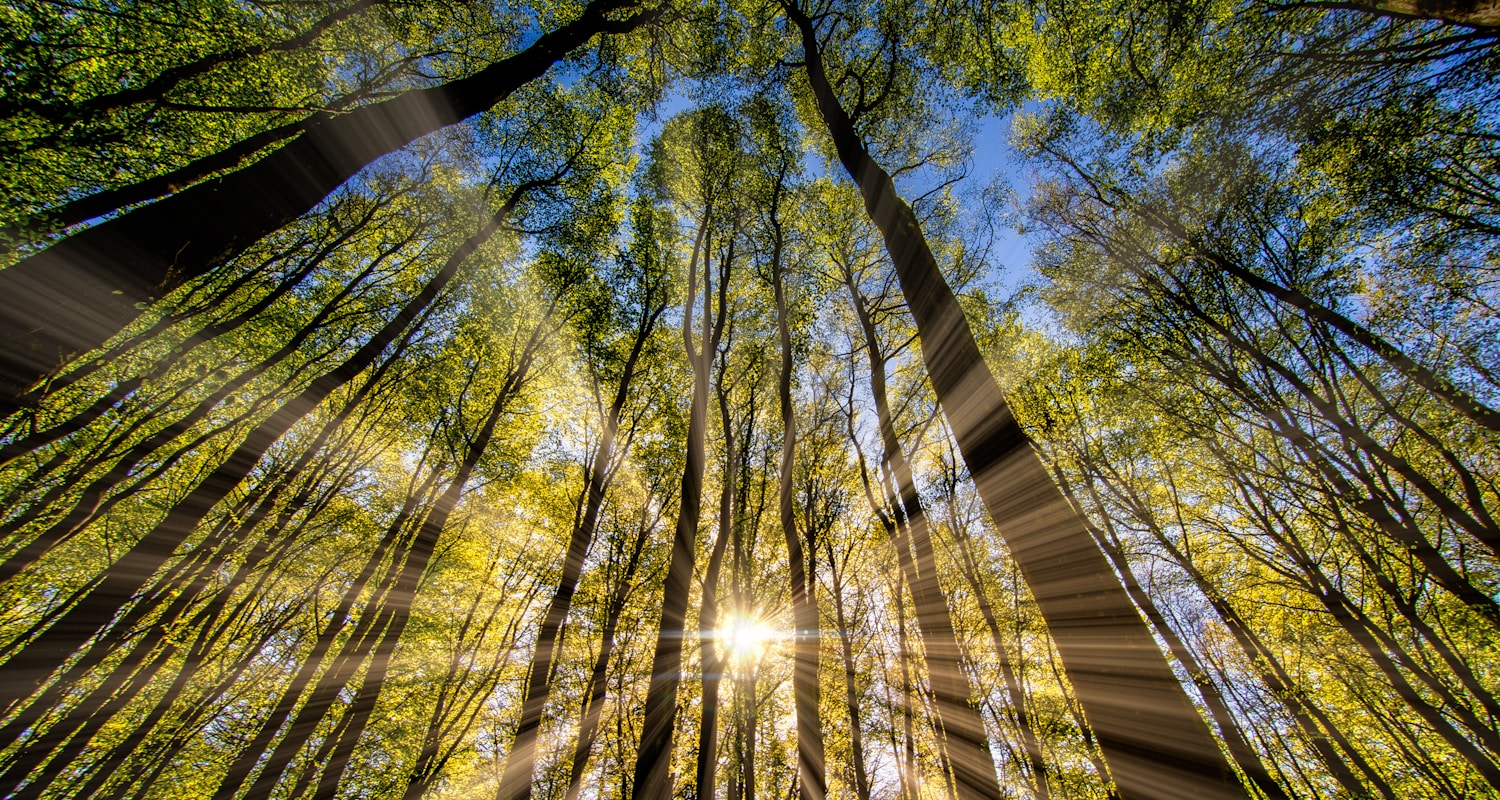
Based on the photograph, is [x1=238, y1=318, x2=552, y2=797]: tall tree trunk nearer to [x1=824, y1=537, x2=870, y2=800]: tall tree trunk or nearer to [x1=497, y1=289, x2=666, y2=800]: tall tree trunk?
[x1=497, y1=289, x2=666, y2=800]: tall tree trunk

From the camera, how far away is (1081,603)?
1.44 meters

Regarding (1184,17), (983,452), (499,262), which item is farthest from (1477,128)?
(499,262)

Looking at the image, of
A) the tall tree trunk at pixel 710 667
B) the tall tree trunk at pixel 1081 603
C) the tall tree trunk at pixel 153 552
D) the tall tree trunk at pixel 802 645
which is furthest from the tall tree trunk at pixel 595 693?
the tall tree trunk at pixel 1081 603

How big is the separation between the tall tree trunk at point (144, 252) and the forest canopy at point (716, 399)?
5 cm

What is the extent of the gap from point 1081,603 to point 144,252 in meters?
4.79

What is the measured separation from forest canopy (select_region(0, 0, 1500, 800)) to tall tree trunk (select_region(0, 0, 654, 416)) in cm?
5

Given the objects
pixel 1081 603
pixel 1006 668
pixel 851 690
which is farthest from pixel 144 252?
pixel 1006 668

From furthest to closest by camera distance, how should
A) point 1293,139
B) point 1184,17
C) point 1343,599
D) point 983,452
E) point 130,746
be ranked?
point 130,746, point 1343,599, point 1293,139, point 1184,17, point 983,452

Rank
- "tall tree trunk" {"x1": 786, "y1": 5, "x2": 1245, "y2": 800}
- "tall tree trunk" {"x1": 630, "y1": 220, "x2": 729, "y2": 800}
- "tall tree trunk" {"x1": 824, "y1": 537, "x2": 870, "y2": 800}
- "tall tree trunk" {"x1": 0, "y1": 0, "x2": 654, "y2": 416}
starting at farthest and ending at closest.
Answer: "tall tree trunk" {"x1": 824, "y1": 537, "x2": 870, "y2": 800} < "tall tree trunk" {"x1": 630, "y1": 220, "x2": 729, "y2": 800} < "tall tree trunk" {"x1": 0, "y1": 0, "x2": 654, "y2": 416} < "tall tree trunk" {"x1": 786, "y1": 5, "x2": 1245, "y2": 800}

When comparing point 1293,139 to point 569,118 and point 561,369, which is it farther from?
point 561,369

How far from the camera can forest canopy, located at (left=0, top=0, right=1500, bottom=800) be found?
216 inches

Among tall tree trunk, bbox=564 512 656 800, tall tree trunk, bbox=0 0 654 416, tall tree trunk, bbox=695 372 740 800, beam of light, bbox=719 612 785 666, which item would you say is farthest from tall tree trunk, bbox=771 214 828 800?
tall tree trunk, bbox=0 0 654 416

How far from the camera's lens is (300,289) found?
8836 mm

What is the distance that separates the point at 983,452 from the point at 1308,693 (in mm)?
15005
